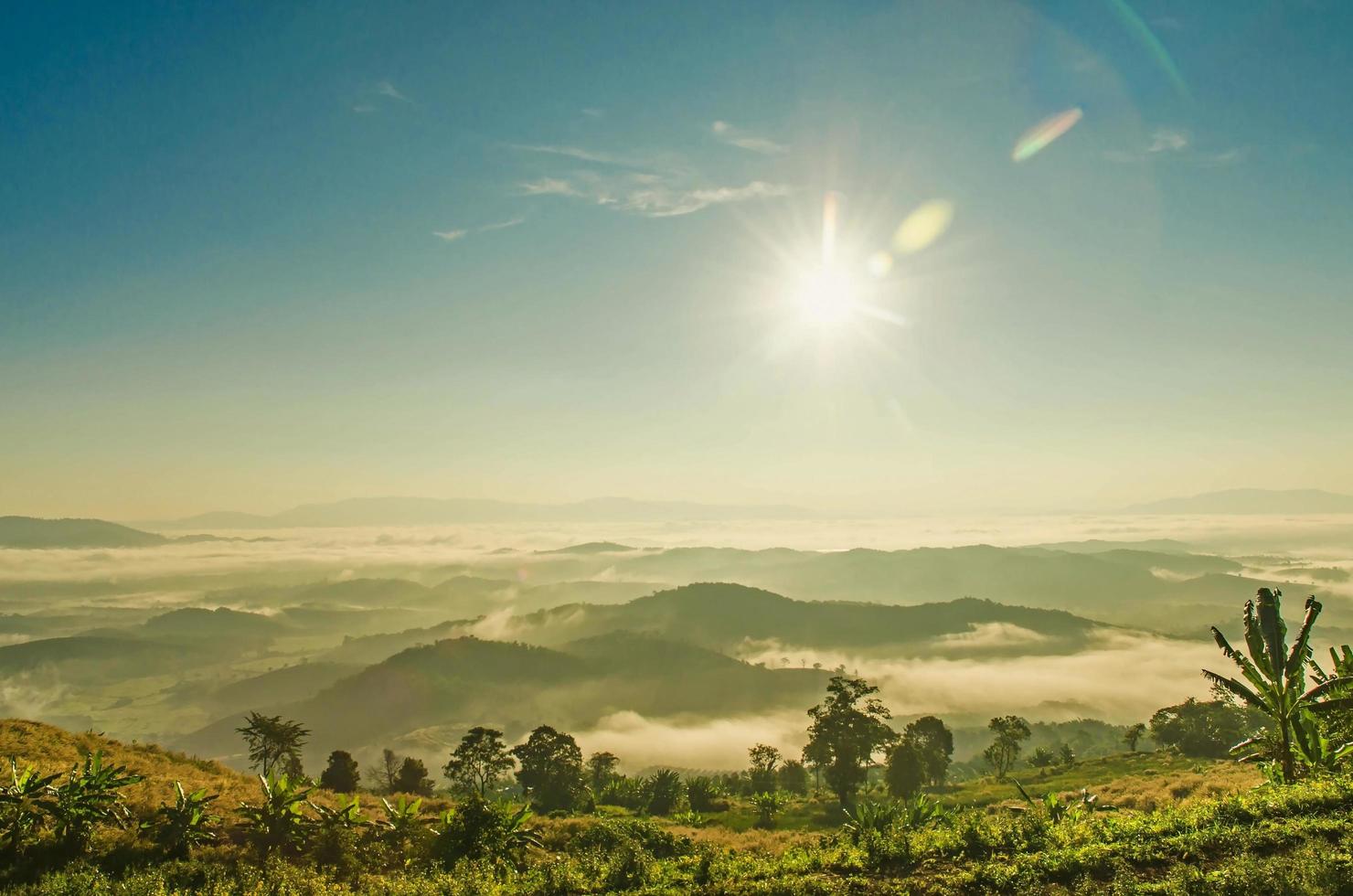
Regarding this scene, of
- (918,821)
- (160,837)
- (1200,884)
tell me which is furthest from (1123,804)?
(160,837)

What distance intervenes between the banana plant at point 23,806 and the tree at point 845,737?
242ft

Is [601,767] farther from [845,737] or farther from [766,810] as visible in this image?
[766,810]

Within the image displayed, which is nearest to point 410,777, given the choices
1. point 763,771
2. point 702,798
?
point 702,798

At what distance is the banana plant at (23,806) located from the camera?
2024cm

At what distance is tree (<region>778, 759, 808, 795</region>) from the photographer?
114m

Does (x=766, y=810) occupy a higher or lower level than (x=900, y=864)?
lower

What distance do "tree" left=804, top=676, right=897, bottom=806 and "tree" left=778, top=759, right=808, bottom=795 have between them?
3037 centimetres

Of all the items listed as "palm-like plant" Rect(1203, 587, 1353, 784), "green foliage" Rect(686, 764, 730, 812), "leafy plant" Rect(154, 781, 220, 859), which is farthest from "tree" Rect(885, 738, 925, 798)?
"leafy plant" Rect(154, 781, 220, 859)

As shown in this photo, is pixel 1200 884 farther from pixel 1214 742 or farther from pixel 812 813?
pixel 1214 742

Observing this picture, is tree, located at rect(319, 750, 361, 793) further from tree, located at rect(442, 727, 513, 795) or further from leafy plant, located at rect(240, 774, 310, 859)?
tree, located at rect(442, 727, 513, 795)

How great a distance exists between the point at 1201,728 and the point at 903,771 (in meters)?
54.1

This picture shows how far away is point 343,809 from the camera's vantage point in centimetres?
2620

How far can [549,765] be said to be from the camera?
86188 mm

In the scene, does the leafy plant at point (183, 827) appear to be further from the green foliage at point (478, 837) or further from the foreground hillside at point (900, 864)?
the green foliage at point (478, 837)
